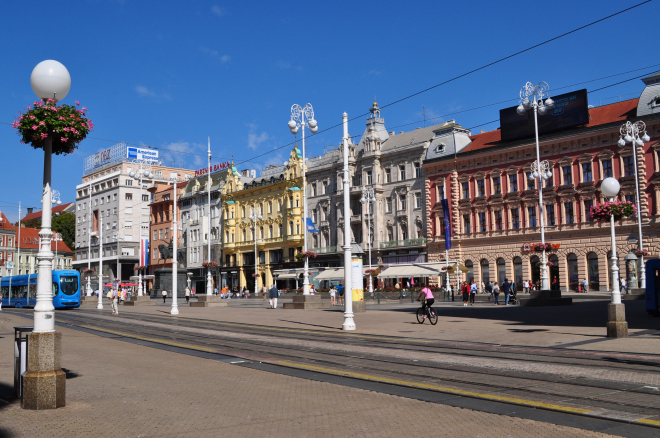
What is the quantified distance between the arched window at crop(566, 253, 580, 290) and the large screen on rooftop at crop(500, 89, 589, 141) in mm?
11019

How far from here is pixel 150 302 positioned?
167ft

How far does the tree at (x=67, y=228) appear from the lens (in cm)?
12269

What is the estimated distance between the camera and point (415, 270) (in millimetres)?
53156

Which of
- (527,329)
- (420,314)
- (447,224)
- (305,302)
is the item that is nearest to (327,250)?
(447,224)

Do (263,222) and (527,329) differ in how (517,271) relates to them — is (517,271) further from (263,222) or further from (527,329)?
(527,329)

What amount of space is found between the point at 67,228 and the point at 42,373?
12625cm

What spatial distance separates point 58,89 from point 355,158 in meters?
63.0

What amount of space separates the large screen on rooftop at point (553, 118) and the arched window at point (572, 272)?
36.2 ft

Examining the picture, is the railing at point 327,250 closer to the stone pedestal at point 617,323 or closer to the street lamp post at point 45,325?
the stone pedestal at point 617,323

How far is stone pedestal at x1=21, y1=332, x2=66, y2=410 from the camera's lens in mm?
7098

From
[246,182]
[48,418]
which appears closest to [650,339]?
[48,418]

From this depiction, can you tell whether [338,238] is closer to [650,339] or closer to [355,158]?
[355,158]

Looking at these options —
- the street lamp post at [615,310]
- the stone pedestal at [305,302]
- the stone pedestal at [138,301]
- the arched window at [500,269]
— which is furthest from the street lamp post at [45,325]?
the arched window at [500,269]

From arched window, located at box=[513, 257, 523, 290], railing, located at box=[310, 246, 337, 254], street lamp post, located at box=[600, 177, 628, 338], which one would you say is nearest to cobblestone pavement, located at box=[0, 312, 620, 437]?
street lamp post, located at box=[600, 177, 628, 338]
